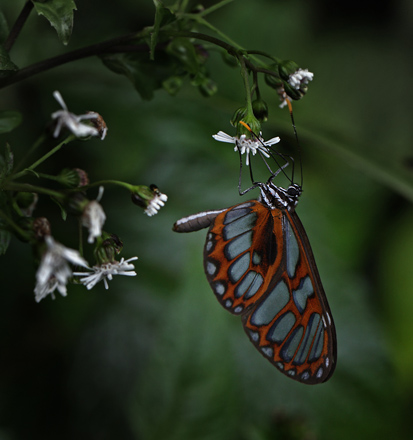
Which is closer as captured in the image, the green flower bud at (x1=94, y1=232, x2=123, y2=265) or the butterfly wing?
the green flower bud at (x1=94, y1=232, x2=123, y2=265)

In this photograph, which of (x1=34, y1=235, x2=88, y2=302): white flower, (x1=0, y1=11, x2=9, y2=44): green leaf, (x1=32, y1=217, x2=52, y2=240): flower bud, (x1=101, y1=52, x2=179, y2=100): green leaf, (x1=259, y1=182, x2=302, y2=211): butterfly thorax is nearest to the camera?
(x1=34, y1=235, x2=88, y2=302): white flower

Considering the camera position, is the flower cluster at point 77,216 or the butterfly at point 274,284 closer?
the flower cluster at point 77,216

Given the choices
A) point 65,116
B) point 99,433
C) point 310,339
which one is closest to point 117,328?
point 99,433

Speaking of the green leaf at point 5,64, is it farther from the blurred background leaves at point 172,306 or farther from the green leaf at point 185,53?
the blurred background leaves at point 172,306

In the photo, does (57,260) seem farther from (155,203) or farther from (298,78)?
(298,78)

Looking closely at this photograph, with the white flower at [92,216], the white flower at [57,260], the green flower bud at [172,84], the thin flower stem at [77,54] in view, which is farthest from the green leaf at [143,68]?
the white flower at [57,260]

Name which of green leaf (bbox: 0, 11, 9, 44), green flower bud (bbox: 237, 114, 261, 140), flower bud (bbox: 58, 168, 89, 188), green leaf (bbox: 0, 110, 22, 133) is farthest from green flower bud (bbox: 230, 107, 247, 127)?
green leaf (bbox: 0, 11, 9, 44)

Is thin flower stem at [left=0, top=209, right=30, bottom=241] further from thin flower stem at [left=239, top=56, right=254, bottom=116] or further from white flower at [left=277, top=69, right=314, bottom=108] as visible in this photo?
white flower at [left=277, top=69, right=314, bottom=108]

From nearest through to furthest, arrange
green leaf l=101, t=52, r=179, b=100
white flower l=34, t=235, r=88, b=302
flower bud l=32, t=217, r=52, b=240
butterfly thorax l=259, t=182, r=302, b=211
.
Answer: white flower l=34, t=235, r=88, b=302, flower bud l=32, t=217, r=52, b=240, green leaf l=101, t=52, r=179, b=100, butterfly thorax l=259, t=182, r=302, b=211
